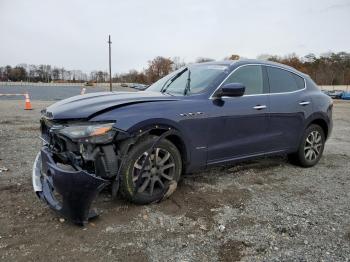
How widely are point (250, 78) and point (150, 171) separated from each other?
6.79 feet

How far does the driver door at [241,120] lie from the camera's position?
438 cm

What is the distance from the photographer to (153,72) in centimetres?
7756

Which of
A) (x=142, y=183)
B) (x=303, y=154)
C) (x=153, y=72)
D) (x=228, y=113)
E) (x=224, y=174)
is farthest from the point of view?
(x=153, y=72)

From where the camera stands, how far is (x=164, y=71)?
240 feet

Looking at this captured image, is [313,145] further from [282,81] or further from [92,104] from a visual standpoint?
[92,104]

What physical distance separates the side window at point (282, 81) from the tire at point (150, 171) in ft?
6.69

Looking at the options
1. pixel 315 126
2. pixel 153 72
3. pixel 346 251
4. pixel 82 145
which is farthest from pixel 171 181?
pixel 153 72

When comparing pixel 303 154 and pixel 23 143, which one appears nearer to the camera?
pixel 303 154

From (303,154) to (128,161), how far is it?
3.25 metres

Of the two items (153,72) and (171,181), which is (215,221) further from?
(153,72)

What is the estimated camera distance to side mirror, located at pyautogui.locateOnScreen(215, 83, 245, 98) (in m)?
4.31

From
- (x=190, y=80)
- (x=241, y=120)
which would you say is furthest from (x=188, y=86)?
(x=241, y=120)

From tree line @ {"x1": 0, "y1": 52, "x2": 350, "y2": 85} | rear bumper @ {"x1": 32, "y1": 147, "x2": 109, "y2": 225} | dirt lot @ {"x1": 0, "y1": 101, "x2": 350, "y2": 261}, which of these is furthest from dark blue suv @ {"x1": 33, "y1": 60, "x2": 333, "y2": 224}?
tree line @ {"x1": 0, "y1": 52, "x2": 350, "y2": 85}

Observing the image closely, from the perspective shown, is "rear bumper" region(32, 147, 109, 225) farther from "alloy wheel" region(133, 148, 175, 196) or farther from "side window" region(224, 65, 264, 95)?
"side window" region(224, 65, 264, 95)
